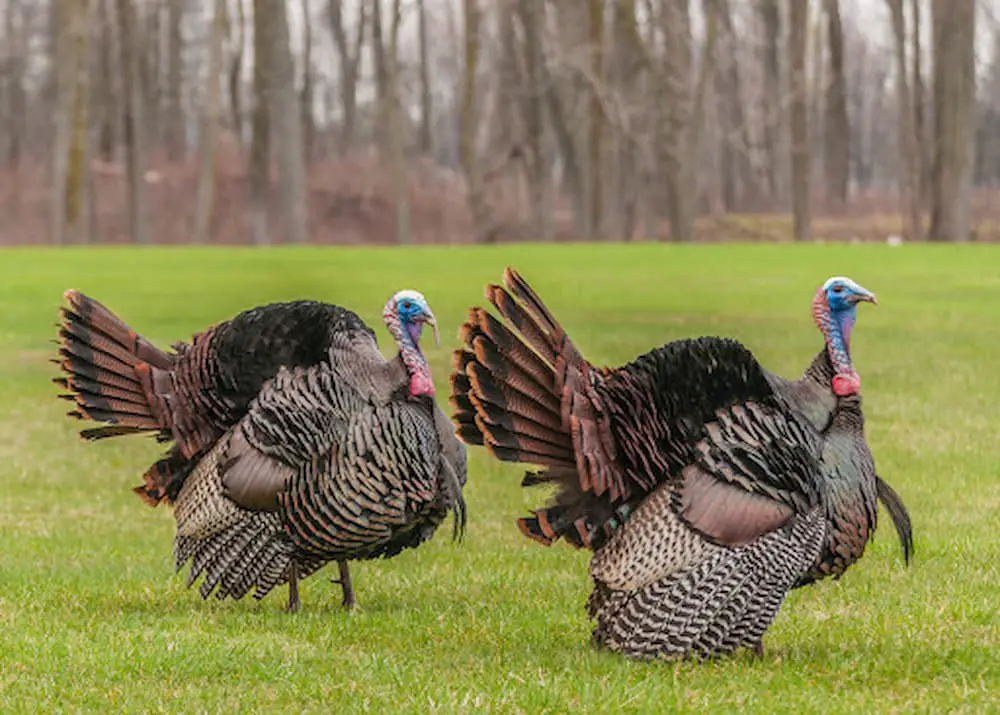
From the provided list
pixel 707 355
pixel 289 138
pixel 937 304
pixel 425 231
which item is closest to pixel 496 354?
pixel 707 355

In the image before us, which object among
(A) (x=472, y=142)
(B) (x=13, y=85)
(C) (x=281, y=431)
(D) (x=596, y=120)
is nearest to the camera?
(C) (x=281, y=431)

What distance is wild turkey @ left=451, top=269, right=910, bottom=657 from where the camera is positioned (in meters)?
5.93

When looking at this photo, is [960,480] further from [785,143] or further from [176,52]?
[785,143]

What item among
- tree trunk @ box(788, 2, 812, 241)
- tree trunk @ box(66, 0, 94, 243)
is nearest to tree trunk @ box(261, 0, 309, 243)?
tree trunk @ box(66, 0, 94, 243)

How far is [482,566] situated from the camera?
8547 millimetres

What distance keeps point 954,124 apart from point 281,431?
1232 inches

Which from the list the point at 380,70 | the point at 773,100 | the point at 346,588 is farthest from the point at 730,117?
the point at 346,588

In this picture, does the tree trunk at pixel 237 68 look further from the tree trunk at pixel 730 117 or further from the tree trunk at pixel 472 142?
the tree trunk at pixel 730 117

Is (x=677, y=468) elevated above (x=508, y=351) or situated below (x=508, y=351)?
below

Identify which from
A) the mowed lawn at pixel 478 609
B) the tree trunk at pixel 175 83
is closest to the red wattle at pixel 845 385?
the mowed lawn at pixel 478 609

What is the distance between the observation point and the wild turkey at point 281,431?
22.5 ft

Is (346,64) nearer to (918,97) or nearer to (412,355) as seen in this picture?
(918,97)

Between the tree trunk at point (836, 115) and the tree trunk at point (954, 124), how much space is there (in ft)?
31.2

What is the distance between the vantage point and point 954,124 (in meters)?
36.1
